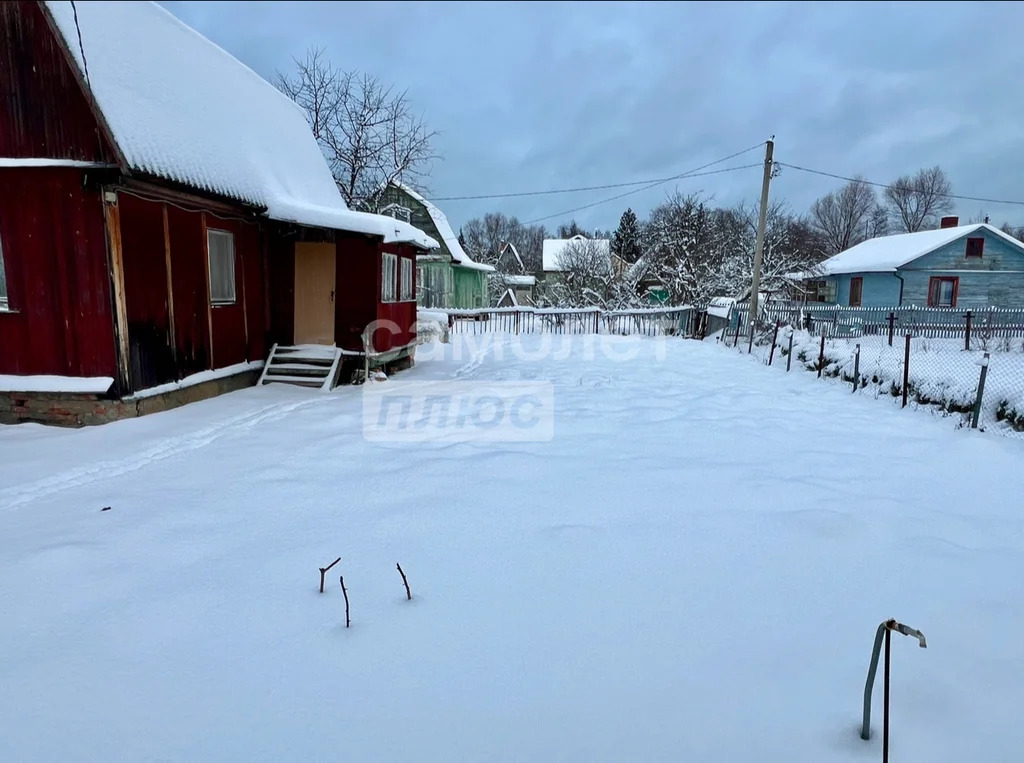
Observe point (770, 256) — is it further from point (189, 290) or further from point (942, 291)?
point (189, 290)

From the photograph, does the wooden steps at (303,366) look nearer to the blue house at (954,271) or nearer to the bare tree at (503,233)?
the blue house at (954,271)

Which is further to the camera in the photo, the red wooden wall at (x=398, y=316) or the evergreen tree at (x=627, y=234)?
the evergreen tree at (x=627, y=234)

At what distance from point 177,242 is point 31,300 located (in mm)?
1666

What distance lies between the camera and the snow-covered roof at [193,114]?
604cm

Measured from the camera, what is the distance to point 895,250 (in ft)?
83.4

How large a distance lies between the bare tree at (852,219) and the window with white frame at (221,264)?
52897 millimetres

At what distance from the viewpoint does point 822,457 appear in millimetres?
5383

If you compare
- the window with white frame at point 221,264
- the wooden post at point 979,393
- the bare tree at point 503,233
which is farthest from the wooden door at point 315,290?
the bare tree at point 503,233

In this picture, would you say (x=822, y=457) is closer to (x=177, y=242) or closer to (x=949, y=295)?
(x=177, y=242)

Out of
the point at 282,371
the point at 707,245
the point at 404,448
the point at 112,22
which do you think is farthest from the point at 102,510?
the point at 707,245

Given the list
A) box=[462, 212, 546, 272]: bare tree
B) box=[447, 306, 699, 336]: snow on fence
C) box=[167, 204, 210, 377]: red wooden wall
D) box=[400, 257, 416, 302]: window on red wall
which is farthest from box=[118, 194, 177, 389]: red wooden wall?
box=[462, 212, 546, 272]: bare tree

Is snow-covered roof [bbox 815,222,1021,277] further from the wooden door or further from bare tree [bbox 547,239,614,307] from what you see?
the wooden door

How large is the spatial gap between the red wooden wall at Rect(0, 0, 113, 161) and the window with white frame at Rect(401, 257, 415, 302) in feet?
18.7

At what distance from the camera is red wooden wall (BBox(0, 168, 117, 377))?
6.10 meters
